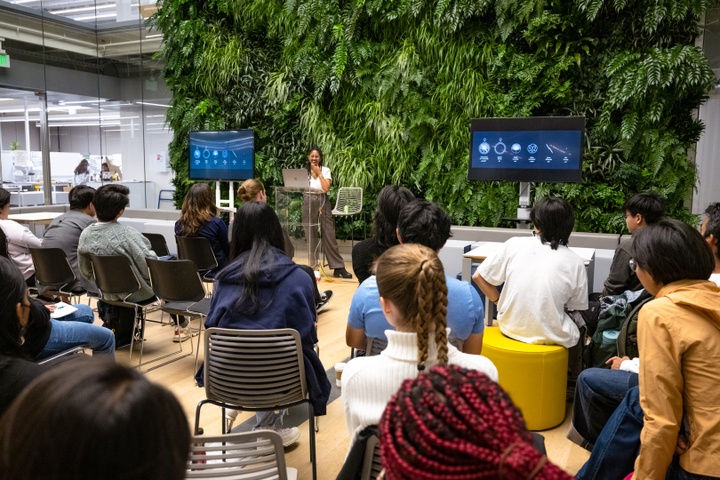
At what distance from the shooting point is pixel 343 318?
561 centimetres

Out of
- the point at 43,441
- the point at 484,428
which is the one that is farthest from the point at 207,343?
the point at 484,428

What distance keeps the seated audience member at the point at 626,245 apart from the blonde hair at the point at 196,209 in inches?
125

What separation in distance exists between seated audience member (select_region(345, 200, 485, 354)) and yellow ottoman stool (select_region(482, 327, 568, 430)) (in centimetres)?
70

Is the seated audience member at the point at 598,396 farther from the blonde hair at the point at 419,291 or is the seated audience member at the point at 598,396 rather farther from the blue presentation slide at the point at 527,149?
the blue presentation slide at the point at 527,149

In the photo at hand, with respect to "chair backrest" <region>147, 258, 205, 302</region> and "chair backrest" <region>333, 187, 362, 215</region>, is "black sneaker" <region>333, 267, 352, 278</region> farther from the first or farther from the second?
"chair backrest" <region>147, 258, 205, 302</region>

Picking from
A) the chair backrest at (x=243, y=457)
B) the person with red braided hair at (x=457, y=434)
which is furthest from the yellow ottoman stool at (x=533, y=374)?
the person with red braided hair at (x=457, y=434)

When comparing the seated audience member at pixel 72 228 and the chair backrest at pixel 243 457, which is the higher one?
the seated audience member at pixel 72 228

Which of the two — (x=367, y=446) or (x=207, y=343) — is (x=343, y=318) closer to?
(x=207, y=343)

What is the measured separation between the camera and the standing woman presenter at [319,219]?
23.4 feet

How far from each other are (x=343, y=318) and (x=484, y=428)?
4.91m

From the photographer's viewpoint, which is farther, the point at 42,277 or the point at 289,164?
the point at 289,164

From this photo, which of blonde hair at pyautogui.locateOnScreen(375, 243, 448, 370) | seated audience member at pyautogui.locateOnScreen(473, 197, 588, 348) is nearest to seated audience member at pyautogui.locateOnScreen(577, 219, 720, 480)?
blonde hair at pyautogui.locateOnScreen(375, 243, 448, 370)

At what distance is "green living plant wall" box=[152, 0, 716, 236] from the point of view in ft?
22.1

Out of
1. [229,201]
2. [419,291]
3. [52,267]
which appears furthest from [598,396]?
[229,201]
